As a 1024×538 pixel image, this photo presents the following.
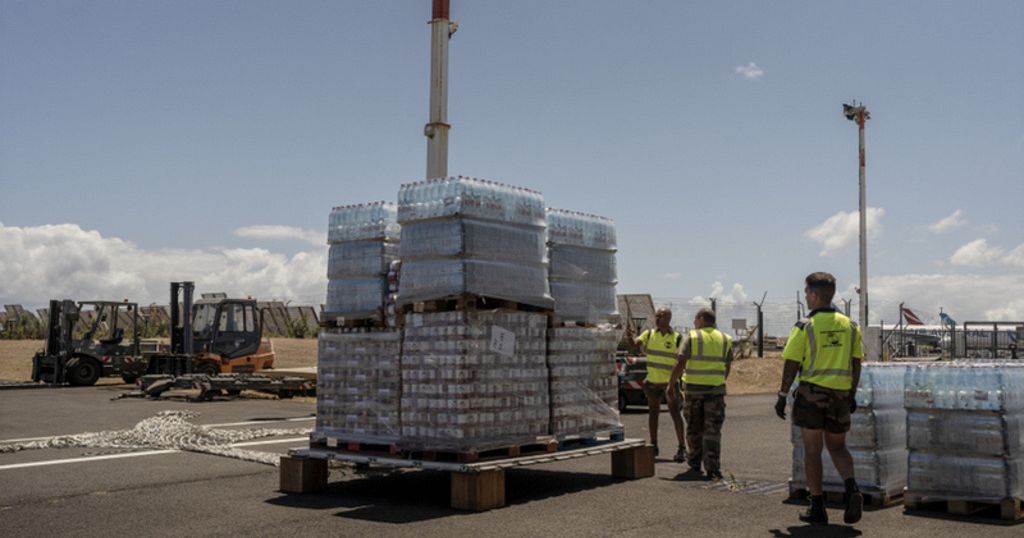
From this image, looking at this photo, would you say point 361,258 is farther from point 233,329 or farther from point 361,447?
point 233,329

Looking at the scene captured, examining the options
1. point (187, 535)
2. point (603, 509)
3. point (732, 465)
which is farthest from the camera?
point (732, 465)

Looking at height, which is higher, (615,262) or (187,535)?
(615,262)

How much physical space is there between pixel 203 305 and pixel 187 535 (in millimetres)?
21300

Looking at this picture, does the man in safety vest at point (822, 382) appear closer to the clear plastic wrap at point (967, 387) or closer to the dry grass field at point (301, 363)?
the clear plastic wrap at point (967, 387)

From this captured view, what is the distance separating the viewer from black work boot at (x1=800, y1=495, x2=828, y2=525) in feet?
24.4

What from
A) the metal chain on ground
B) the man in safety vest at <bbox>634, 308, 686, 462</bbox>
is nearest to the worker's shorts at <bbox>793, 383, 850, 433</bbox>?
the man in safety vest at <bbox>634, 308, 686, 462</bbox>

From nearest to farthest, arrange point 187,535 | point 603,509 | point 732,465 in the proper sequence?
point 187,535, point 603,509, point 732,465

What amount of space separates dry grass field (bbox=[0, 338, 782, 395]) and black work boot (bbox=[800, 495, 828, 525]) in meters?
21.0

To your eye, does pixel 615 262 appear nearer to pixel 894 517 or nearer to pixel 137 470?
pixel 894 517

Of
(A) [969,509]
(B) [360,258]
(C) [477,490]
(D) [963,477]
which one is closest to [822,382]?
(D) [963,477]

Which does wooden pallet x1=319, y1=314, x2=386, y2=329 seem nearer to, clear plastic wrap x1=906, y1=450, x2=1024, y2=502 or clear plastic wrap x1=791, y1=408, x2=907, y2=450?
clear plastic wrap x1=791, y1=408, x2=907, y2=450

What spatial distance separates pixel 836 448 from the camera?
24.8ft

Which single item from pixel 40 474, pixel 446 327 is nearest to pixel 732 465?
pixel 446 327

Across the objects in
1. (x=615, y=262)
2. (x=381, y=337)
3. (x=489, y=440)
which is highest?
(x=615, y=262)
